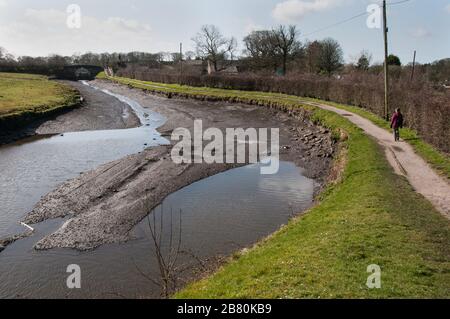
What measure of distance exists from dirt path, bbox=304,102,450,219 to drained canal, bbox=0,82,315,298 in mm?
4162

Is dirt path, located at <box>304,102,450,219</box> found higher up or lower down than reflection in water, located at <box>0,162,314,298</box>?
higher up

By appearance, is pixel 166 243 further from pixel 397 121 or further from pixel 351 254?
pixel 397 121

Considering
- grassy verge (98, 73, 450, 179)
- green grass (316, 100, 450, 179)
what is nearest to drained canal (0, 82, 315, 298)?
green grass (316, 100, 450, 179)

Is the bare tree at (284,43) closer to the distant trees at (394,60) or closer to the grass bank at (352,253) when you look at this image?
the distant trees at (394,60)

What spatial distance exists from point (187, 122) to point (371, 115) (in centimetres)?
1718

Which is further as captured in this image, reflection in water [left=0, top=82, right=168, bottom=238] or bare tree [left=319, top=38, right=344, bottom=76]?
bare tree [left=319, top=38, right=344, bottom=76]

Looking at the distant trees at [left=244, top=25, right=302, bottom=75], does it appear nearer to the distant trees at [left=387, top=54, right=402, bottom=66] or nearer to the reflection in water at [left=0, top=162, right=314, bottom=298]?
the distant trees at [left=387, top=54, right=402, bottom=66]

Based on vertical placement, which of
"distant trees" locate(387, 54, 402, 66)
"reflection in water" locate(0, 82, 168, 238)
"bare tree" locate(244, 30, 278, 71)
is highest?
"bare tree" locate(244, 30, 278, 71)

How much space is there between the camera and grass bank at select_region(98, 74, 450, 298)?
818 centimetres

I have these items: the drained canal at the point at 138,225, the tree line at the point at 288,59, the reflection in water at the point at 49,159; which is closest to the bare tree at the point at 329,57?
the tree line at the point at 288,59

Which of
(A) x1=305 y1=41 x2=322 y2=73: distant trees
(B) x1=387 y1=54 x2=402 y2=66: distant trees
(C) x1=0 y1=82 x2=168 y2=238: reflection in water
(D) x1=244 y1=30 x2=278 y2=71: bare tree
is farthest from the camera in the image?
(D) x1=244 y1=30 x2=278 y2=71: bare tree

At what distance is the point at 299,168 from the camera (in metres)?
23.1
